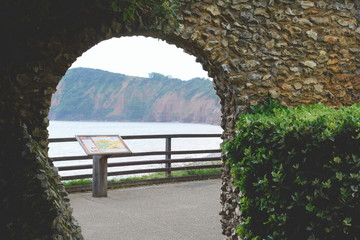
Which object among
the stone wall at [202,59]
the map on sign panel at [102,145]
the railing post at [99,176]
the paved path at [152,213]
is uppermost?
the stone wall at [202,59]

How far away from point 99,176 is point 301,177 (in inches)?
179

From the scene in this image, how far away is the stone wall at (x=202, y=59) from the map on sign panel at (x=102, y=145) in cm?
271

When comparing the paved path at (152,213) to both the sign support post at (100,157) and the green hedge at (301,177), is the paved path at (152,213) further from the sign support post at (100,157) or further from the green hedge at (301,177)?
the green hedge at (301,177)

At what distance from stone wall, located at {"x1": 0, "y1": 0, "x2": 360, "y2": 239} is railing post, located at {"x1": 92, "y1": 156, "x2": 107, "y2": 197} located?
9.41ft

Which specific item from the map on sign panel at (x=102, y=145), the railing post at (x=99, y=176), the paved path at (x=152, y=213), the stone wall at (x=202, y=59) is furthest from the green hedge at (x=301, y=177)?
the railing post at (x=99, y=176)

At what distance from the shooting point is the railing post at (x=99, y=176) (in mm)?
7277

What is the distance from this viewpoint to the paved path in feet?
17.3

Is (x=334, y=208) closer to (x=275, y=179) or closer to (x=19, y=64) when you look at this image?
(x=275, y=179)

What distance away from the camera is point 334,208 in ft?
10.7

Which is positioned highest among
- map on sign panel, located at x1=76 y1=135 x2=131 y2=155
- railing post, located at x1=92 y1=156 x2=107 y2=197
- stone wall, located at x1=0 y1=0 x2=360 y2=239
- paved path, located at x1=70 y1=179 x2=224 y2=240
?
stone wall, located at x1=0 y1=0 x2=360 y2=239

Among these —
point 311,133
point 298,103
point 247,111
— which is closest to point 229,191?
point 247,111

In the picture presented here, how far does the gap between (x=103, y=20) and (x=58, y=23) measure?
0.44m

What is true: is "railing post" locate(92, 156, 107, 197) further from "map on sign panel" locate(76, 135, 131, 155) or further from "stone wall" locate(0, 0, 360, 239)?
"stone wall" locate(0, 0, 360, 239)

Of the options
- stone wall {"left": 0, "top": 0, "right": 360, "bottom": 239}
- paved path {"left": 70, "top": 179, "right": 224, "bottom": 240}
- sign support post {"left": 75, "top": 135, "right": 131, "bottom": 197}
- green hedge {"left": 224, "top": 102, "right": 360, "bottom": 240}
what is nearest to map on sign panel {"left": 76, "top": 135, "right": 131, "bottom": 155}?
sign support post {"left": 75, "top": 135, "right": 131, "bottom": 197}
